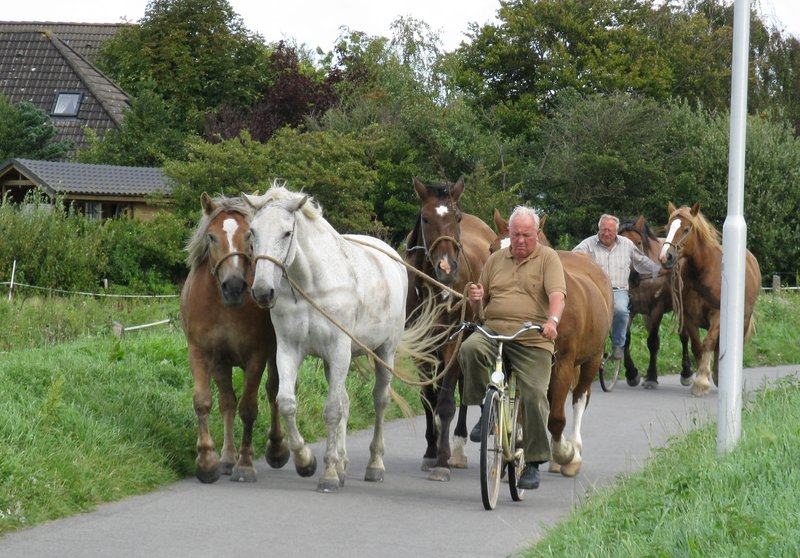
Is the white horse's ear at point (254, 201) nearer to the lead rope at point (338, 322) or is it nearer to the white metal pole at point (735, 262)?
the lead rope at point (338, 322)

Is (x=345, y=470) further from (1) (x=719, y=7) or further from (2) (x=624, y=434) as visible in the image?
(1) (x=719, y=7)

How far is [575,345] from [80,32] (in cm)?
7428

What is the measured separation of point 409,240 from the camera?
12.2 meters

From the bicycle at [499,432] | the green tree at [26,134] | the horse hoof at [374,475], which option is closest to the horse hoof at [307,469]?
the horse hoof at [374,475]

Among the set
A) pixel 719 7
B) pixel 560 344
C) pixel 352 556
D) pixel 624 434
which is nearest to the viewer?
pixel 352 556

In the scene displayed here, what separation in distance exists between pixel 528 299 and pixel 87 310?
1595 centimetres

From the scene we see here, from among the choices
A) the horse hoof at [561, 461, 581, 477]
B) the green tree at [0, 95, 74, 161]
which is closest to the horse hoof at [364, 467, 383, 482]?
the horse hoof at [561, 461, 581, 477]

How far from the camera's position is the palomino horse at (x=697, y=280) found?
17500mm

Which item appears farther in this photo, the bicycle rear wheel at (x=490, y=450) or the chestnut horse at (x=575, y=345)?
the chestnut horse at (x=575, y=345)

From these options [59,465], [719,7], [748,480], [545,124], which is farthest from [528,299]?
[719,7]

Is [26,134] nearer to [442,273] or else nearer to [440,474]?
[442,273]

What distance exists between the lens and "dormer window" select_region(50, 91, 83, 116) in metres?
59.1

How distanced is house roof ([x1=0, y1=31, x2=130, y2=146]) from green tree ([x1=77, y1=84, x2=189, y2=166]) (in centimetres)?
313

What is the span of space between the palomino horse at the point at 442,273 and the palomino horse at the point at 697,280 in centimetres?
597
